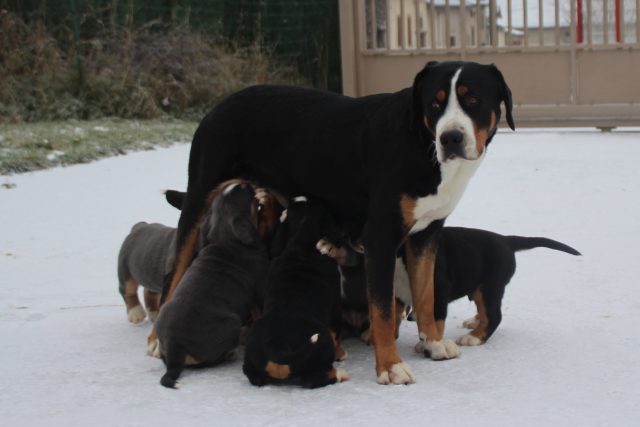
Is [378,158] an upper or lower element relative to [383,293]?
upper

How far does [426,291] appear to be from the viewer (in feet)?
14.1

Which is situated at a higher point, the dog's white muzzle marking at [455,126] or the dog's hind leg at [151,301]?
the dog's white muzzle marking at [455,126]

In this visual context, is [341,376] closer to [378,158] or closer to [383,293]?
[383,293]

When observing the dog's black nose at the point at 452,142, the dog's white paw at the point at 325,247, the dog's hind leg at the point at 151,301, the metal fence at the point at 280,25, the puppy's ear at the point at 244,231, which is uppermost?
the metal fence at the point at 280,25

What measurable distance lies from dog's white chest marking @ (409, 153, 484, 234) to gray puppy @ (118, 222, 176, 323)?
136 centimetres

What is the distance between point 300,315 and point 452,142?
35.9 inches

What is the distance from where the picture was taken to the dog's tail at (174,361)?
3.89 meters

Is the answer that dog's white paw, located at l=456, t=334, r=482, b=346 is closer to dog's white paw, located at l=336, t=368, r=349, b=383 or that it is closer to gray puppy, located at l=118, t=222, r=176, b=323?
dog's white paw, located at l=336, t=368, r=349, b=383

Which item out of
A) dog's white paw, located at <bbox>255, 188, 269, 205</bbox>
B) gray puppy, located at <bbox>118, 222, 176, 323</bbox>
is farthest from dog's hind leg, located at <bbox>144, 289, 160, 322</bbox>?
dog's white paw, located at <bbox>255, 188, 269, 205</bbox>

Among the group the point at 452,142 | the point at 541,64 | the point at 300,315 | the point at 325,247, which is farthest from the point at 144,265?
the point at 541,64

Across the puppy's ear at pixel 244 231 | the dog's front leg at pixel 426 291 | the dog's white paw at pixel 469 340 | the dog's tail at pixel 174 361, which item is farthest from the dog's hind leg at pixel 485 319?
the dog's tail at pixel 174 361

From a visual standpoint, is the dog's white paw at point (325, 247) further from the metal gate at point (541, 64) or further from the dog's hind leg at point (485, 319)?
the metal gate at point (541, 64)

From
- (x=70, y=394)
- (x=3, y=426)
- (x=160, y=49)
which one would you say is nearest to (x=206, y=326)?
(x=70, y=394)

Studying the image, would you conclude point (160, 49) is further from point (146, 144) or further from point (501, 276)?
point (501, 276)
